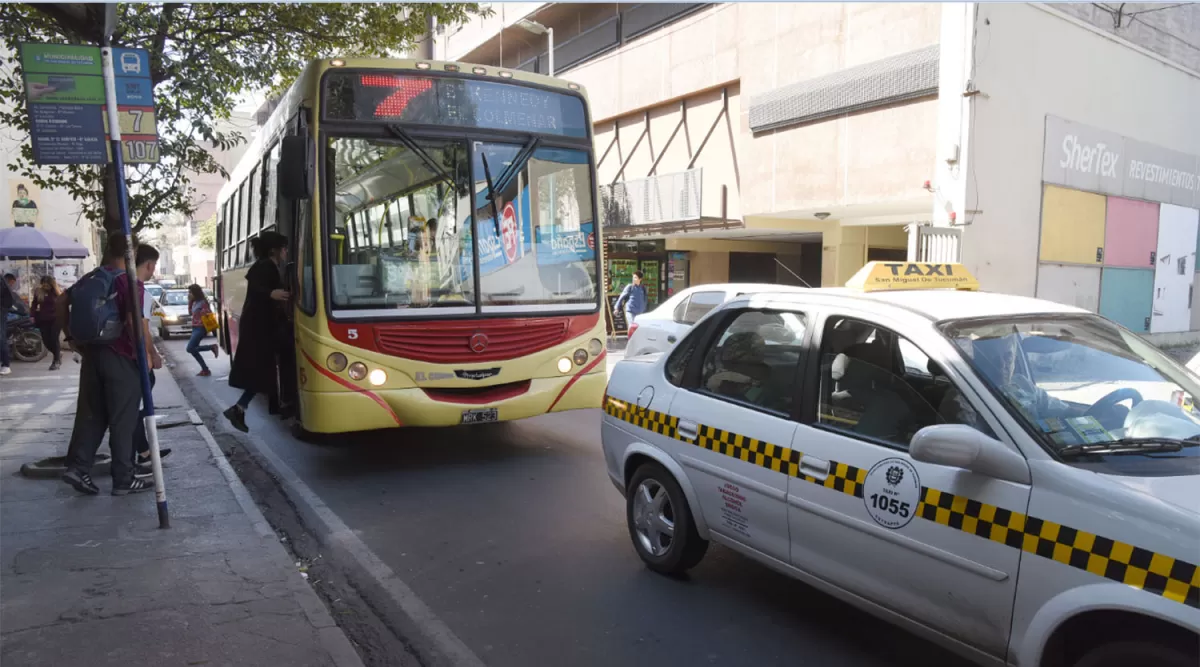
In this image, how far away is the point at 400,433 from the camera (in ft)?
26.9

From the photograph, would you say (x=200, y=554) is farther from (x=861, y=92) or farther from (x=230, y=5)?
(x=861, y=92)

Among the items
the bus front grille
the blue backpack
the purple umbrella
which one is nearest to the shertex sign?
the bus front grille

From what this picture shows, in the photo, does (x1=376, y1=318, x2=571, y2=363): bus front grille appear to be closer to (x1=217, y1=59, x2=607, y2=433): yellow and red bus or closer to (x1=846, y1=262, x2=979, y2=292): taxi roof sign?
(x1=217, y1=59, x2=607, y2=433): yellow and red bus

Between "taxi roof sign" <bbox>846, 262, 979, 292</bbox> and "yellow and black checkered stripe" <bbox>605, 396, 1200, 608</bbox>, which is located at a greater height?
"taxi roof sign" <bbox>846, 262, 979, 292</bbox>

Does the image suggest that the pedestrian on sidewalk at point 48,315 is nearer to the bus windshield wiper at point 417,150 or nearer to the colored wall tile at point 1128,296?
the bus windshield wiper at point 417,150

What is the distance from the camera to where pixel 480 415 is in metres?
6.43

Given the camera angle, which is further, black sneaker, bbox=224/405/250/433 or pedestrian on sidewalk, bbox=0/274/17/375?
pedestrian on sidewalk, bbox=0/274/17/375

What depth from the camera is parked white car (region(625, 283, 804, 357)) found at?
413 inches

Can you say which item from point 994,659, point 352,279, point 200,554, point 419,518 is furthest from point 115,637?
point 994,659

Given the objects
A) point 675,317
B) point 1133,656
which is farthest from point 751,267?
point 1133,656

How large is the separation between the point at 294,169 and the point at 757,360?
13.1ft

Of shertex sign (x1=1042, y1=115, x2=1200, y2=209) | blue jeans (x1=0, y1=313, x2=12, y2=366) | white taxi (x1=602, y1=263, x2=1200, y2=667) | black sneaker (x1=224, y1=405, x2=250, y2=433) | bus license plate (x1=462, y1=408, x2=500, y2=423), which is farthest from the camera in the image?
shertex sign (x1=1042, y1=115, x2=1200, y2=209)

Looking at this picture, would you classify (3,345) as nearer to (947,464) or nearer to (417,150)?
(417,150)

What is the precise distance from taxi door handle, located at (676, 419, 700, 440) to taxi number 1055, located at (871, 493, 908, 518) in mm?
1121
